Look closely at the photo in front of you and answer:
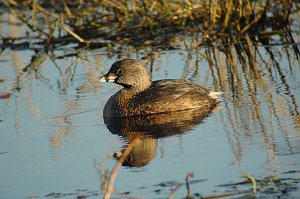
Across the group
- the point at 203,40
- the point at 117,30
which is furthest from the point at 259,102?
the point at 117,30

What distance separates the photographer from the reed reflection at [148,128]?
9.14m

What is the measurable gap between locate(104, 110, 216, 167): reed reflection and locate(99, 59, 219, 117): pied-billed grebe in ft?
0.37

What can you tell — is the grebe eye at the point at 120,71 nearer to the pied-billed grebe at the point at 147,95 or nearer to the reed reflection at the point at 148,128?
the pied-billed grebe at the point at 147,95

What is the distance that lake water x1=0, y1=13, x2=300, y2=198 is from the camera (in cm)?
808

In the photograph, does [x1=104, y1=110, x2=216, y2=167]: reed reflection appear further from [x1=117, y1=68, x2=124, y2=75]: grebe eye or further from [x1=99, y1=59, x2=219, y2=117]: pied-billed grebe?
[x1=117, y1=68, x2=124, y2=75]: grebe eye

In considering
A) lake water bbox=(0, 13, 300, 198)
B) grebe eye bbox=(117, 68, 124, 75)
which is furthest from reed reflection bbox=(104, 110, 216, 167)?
grebe eye bbox=(117, 68, 124, 75)

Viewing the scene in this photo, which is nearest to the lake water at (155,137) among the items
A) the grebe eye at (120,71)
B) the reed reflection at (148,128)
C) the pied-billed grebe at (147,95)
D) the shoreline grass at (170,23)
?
the reed reflection at (148,128)

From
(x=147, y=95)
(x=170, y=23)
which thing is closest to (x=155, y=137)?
(x=147, y=95)

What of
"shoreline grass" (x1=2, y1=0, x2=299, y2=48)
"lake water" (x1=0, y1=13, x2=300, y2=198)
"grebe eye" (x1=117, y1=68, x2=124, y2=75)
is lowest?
"lake water" (x1=0, y1=13, x2=300, y2=198)

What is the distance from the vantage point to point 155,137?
32.8 ft

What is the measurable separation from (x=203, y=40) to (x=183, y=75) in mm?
3312

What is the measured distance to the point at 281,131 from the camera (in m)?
9.64

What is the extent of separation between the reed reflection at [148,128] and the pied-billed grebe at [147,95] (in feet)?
0.37

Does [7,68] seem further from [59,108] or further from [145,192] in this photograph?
[145,192]
